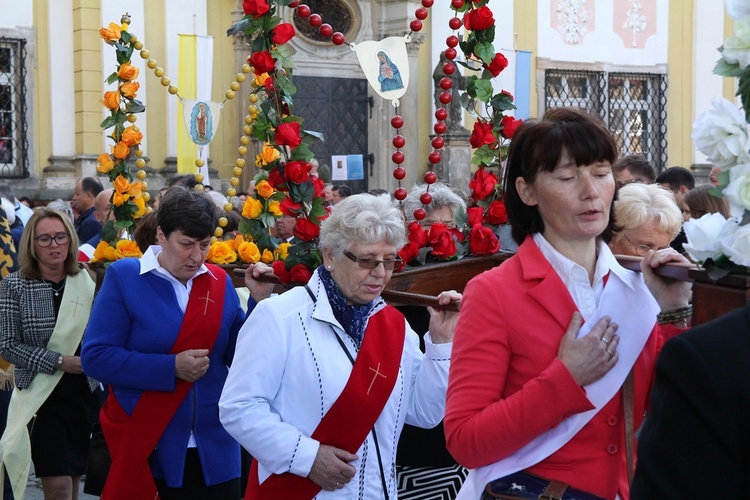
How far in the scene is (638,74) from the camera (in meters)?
20.1

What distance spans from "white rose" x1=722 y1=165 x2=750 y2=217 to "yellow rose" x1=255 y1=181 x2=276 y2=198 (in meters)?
3.56

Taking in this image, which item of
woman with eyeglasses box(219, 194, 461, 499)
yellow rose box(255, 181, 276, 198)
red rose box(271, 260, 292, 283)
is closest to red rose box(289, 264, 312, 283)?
red rose box(271, 260, 292, 283)

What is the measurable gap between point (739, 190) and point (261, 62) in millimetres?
2863

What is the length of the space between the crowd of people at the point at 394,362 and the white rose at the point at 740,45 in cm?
57

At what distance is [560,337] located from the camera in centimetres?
255

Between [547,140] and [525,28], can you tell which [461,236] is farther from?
[525,28]

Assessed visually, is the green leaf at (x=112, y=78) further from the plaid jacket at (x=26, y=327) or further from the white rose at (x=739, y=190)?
the white rose at (x=739, y=190)

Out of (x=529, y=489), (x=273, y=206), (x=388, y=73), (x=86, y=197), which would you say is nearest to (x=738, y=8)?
(x=529, y=489)

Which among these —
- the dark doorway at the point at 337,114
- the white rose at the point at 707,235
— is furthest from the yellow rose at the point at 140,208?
the dark doorway at the point at 337,114

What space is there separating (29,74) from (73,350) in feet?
33.3

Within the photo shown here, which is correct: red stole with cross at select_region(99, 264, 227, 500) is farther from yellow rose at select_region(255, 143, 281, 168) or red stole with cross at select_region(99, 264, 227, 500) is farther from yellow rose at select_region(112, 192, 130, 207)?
yellow rose at select_region(112, 192, 130, 207)

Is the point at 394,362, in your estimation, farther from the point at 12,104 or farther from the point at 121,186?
the point at 12,104

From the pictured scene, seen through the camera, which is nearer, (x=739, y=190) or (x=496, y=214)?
(x=739, y=190)

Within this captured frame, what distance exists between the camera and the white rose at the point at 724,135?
2.12 m
